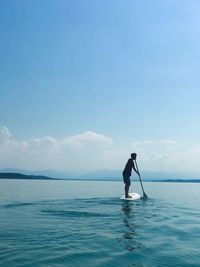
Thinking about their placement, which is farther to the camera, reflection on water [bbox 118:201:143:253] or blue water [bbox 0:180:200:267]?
reflection on water [bbox 118:201:143:253]

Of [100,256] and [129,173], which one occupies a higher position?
[129,173]

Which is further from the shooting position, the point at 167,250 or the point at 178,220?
the point at 178,220

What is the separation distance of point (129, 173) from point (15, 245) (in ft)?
61.3

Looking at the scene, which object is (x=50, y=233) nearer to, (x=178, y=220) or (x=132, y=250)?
(x=132, y=250)

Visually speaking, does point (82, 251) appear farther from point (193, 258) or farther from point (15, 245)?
point (193, 258)

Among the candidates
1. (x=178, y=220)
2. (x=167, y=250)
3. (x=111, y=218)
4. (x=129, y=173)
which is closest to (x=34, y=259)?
(x=167, y=250)

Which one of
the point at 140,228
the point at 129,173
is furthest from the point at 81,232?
the point at 129,173

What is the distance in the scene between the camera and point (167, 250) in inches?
439

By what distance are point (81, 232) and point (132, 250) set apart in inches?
123

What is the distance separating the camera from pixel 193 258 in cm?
1038

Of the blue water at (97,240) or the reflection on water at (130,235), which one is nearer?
the blue water at (97,240)

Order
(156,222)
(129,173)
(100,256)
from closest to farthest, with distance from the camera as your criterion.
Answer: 1. (100,256)
2. (156,222)
3. (129,173)

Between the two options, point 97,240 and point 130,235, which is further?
point 130,235

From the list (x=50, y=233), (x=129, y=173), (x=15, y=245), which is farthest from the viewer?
(x=129, y=173)
